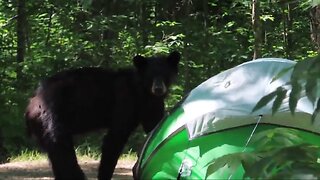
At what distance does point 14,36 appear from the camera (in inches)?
575

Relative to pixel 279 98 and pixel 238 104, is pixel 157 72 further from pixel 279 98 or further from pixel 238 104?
pixel 279 98

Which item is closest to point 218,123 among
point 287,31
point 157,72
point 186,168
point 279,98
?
point 186,168

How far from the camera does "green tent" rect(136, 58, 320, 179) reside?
15.6ft

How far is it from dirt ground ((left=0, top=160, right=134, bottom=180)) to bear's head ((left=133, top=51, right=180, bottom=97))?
129 centimetres

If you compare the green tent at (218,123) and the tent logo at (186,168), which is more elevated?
the green tent at (218,123)

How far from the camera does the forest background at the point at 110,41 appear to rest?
1261cm

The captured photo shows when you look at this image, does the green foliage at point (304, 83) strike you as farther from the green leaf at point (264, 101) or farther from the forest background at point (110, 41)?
the forest background at point (110, 41)

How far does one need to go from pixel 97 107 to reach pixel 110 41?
309 inches

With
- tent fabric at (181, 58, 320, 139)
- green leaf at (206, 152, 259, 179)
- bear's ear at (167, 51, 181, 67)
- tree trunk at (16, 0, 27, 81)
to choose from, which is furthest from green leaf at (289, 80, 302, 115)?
tree trunk at (16, 0, 27, 81)

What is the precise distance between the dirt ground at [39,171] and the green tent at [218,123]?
69.4 inches

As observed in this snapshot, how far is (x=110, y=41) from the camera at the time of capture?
539 inches

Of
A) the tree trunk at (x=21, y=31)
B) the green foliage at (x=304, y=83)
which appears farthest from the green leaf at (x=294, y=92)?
the tree trunk at (x=21, y=31)

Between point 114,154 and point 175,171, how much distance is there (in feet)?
3.72

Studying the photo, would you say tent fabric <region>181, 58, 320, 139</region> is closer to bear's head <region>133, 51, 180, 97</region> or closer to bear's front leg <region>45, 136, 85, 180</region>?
bear's head <region>133, 51, 180, 97</region>
